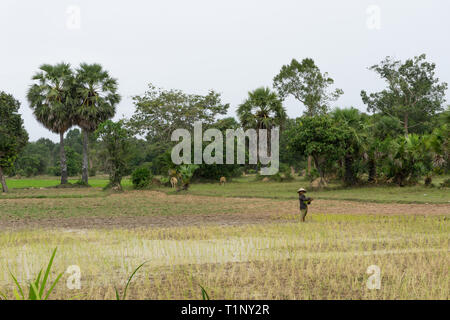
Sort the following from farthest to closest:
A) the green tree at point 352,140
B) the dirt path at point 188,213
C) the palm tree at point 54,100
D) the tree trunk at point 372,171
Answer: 1. the palm tree at point 54,100
2. the tree trunk at point 372,171
3. the green tree at point 352,140
4. the dirt path at point 188,213

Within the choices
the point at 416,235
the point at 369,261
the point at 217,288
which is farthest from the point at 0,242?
the point at 416,235

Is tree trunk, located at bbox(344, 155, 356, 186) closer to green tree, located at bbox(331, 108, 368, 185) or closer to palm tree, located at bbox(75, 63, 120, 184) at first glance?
green tree, located at bbox(331, 108, 368, 185)

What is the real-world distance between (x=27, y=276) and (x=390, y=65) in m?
48.6

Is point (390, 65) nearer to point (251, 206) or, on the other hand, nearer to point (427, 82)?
point (427, 82)

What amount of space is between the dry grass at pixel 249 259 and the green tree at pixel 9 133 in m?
19.3

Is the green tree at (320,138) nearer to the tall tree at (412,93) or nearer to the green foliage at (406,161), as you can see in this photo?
the green foliage at (406,161)

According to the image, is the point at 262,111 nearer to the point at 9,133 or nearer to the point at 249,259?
the point at 9,133

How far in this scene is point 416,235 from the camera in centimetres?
1040

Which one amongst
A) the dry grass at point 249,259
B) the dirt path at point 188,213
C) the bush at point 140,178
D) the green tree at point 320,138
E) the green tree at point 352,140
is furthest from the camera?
the bush at point 140,178

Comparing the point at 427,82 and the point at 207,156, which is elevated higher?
the point at 427,82

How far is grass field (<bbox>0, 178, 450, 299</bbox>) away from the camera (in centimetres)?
608

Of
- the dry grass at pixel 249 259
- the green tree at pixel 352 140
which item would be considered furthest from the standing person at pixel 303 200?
the green tree at pixel 352 140

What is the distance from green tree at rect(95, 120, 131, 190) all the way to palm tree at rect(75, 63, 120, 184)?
8545 millimetres

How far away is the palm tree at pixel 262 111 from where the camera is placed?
36.2 meters
